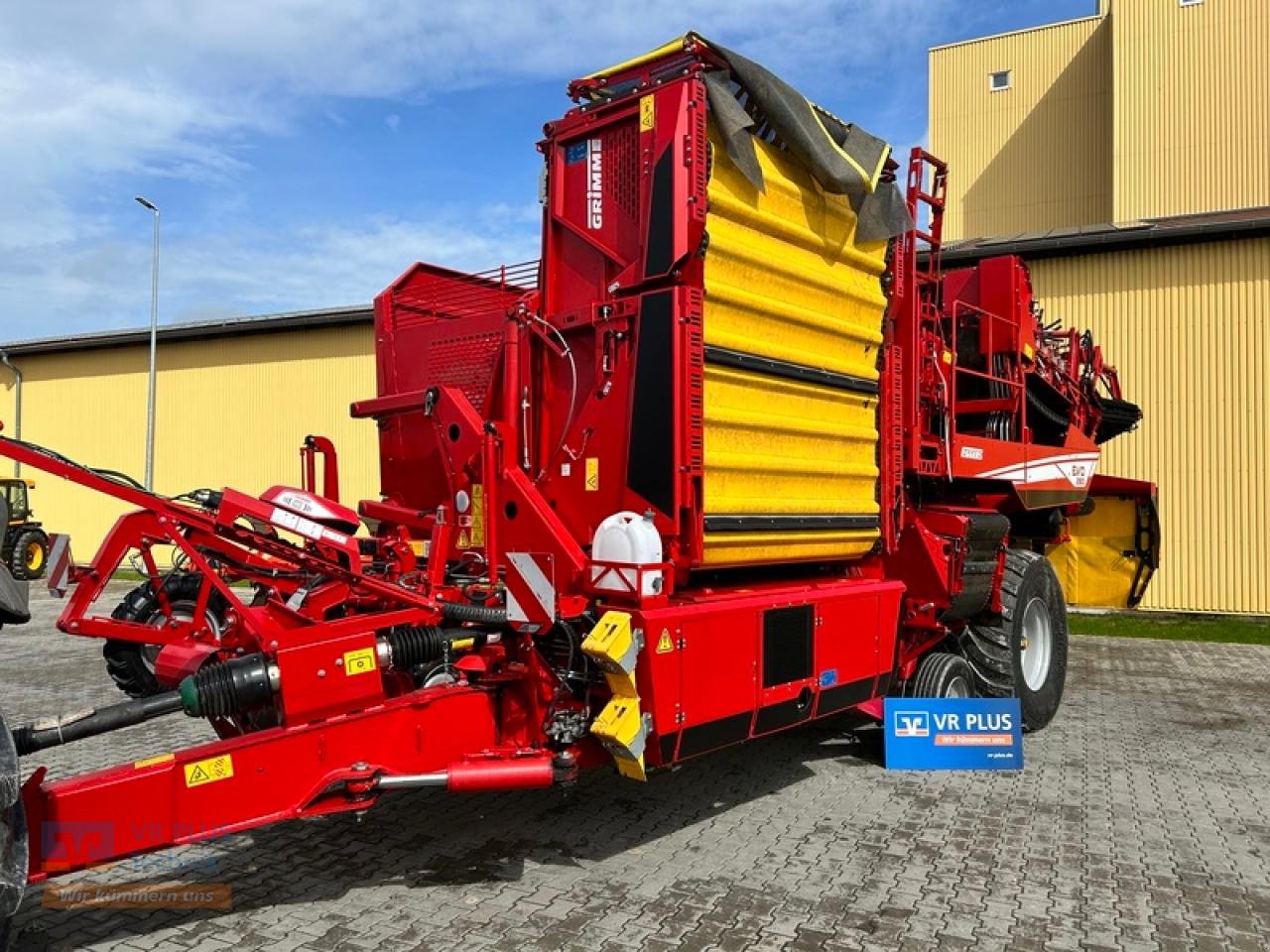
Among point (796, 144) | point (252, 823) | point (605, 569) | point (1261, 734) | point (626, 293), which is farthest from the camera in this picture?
point (1261, 734)

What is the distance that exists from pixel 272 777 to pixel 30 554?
18700mm

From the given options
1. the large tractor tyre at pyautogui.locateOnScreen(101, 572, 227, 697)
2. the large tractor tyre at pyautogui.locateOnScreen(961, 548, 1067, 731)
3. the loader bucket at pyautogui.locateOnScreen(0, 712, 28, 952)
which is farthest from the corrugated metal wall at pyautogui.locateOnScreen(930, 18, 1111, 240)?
the loader bucket at pyautogui.locateOnScreen(0, 712, 28, 952)

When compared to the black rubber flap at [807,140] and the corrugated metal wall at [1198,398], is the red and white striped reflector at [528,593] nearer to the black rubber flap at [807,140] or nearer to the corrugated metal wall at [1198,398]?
the black rubber flap at [807,140]

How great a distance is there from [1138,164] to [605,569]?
19.0 meters

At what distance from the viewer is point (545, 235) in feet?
15.3

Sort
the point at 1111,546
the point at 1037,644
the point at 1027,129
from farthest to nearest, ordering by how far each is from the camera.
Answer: the point at 1027,129, the point at 1111,546, the point at 1037,644

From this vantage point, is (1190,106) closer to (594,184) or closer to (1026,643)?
(1026,643)

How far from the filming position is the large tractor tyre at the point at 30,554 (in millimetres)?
18312

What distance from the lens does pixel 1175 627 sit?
40.9 feet

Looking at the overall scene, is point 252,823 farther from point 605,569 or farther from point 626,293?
point 626,293

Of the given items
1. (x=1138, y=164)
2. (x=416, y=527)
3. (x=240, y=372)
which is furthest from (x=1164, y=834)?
(x=240, y=372)

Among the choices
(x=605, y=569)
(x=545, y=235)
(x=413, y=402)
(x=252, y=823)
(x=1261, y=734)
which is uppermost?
(x=545, y=235)

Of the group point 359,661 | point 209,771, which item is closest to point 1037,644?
point 359,661

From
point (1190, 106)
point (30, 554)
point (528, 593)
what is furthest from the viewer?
point (30, 554)
